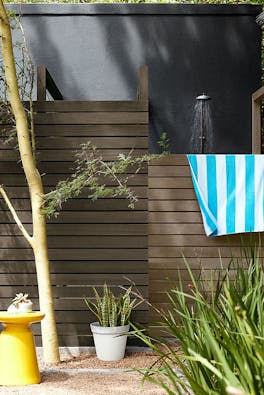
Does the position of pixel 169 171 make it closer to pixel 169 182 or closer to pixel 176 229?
pixel 169 182

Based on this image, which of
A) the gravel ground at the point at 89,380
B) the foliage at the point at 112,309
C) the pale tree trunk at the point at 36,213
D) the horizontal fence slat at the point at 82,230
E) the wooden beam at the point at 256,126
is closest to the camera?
the gravel ground at the point at 89,380

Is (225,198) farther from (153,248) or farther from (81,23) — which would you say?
(81,23)

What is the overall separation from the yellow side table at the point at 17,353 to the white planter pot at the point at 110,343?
0.74 m

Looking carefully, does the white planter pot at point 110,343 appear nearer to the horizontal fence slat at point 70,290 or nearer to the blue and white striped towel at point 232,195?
the horizontal fence slat at point 70,290

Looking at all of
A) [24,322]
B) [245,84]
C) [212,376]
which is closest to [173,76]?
[245,84]

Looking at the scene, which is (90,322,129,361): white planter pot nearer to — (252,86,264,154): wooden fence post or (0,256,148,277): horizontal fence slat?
(0,256,148,277): horizontal fence slat

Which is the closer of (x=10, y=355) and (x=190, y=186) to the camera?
(x=10, y=355)

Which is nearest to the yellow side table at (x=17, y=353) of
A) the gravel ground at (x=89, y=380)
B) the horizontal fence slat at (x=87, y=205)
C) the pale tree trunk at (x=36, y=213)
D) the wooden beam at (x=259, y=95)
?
the gravel ground at (x=89, y=380)

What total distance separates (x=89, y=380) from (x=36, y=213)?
4.43ft

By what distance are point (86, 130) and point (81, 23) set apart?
258 centimetres

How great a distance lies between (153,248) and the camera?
5.44 meters

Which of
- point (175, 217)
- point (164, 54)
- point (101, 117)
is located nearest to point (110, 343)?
point (175, 217)

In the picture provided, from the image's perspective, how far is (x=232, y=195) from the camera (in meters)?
5.31

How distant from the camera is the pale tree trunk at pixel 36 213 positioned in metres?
4.91
